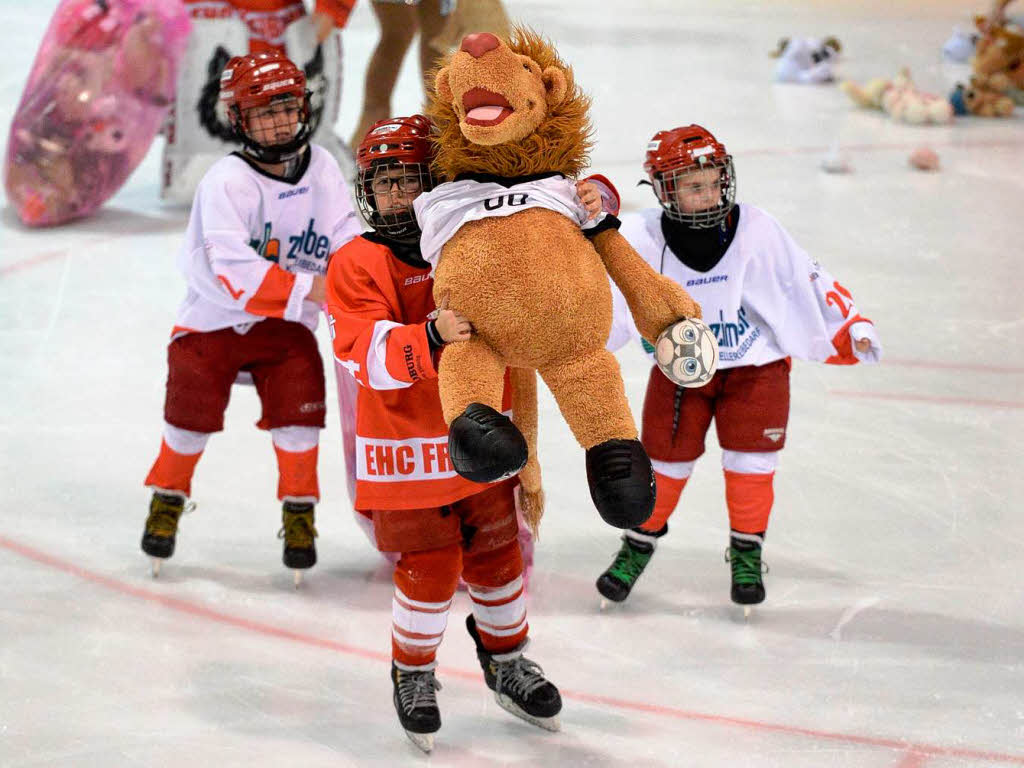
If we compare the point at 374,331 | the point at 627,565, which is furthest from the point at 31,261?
the point at 374,331

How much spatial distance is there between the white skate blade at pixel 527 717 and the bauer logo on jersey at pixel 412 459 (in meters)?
0.50

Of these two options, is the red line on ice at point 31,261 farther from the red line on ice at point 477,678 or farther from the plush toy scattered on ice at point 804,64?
the plush toy scattered on ice at point 804,64

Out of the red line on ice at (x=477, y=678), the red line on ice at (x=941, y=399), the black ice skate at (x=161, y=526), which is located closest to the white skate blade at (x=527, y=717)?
the red line on ice at (x=477, y=678)

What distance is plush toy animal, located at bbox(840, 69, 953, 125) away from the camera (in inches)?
306

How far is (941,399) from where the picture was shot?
13.6ft

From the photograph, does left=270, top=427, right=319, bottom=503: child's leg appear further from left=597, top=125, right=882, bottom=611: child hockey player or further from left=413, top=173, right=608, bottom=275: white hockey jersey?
→ left=413, top=173, right=608, bottom=275: white hockey jersey

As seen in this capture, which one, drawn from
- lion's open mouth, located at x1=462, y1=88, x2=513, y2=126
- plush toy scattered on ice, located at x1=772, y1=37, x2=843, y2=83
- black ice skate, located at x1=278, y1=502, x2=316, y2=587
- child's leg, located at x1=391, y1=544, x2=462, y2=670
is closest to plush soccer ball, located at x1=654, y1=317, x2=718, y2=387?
lion's open mouth, located at x1=462, y1=88, x2=513, y2=126

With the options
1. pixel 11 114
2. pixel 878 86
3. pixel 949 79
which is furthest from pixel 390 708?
pixel 949 79

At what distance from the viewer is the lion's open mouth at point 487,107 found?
2.04 meters

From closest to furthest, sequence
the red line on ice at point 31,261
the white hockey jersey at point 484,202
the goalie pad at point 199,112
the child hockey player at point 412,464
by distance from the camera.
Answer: the white hockey jersey at point 484,202 < the child hockey player at point 412,464 < the red line on ice at point 31,261 < the goalie pad at point 199,112

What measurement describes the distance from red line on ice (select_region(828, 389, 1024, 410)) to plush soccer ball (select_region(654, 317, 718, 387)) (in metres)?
2.18

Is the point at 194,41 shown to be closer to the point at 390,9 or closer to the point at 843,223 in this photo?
the point at 390,9

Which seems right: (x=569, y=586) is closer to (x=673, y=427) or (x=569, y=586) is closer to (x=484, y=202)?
(x=673, y=427)

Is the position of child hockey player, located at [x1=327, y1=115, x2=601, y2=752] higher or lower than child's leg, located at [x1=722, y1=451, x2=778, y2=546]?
higher
